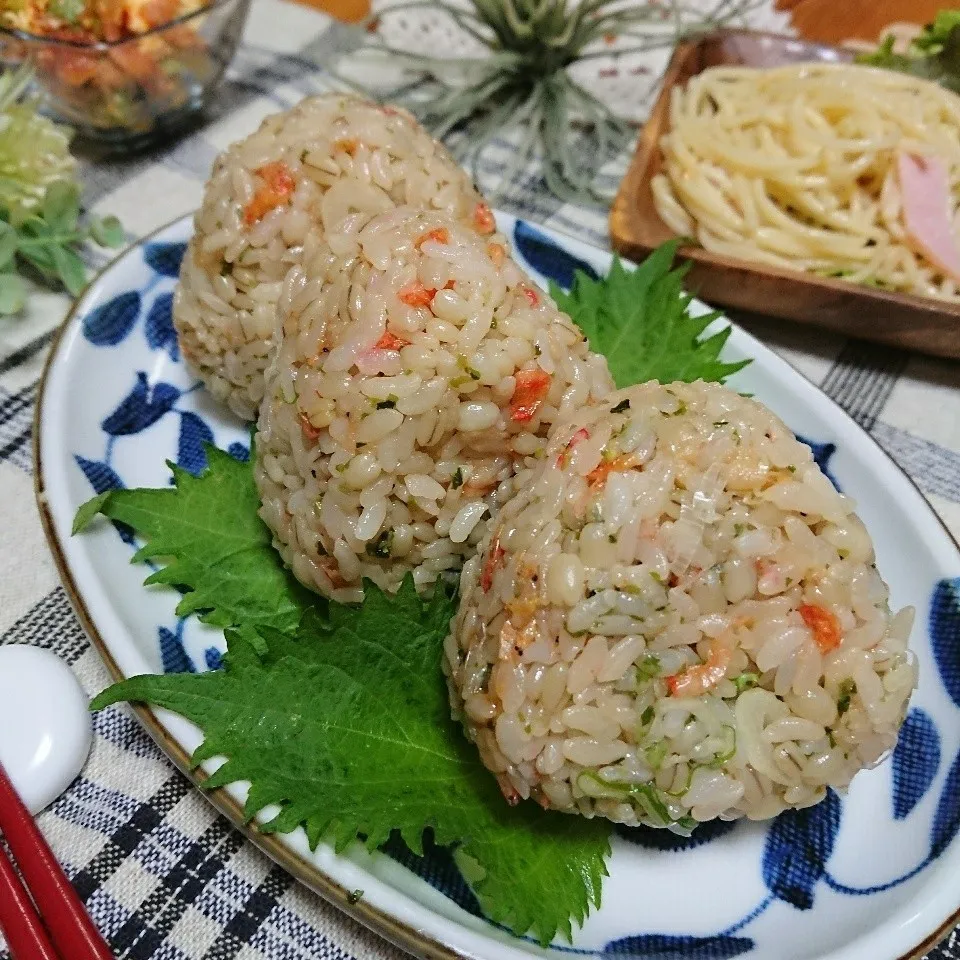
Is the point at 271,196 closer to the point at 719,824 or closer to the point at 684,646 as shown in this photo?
the point at 684,646

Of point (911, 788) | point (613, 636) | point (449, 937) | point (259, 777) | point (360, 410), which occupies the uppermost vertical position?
point (360, 410)

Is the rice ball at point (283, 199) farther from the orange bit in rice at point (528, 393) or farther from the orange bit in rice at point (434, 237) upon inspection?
the orange bit in rice at point (528, 393)

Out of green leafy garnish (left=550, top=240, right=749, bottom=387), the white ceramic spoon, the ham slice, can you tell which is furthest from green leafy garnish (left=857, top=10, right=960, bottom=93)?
the white ceramic spoon

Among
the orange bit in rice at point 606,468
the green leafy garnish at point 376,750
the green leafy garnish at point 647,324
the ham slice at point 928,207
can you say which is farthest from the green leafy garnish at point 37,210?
the ham slice at point 928,207

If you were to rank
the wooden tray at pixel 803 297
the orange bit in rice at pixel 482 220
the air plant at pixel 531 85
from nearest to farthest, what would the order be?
the orange bit in rice at pixel 482 220, the wooden tray at pixel 803 297, the air plant at pixel 531 85

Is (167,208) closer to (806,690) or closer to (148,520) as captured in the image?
(148,520)

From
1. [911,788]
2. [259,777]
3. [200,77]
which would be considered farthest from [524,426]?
[200,77]
